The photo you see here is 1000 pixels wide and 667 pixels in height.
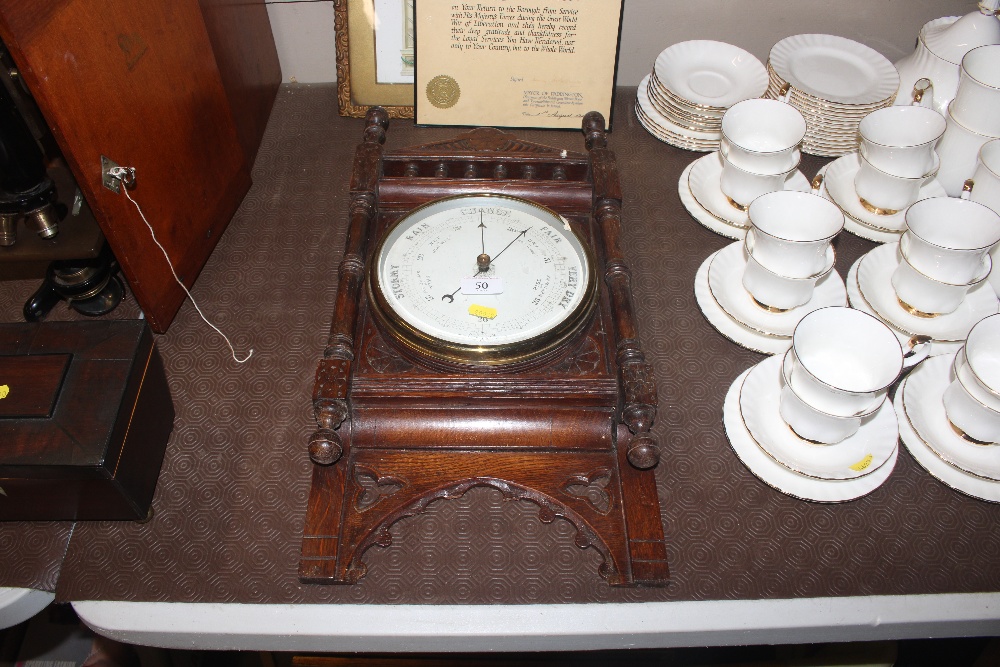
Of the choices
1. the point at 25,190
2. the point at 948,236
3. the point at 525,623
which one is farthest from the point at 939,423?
the point at 25,190

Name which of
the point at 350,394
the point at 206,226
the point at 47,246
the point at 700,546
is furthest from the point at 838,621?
the point at 47,246

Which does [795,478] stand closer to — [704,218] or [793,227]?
[793,227]

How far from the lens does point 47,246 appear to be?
1177mm

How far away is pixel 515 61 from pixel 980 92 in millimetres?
722

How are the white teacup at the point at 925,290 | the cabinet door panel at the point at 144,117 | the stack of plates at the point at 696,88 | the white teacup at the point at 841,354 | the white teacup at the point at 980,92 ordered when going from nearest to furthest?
the cabinet door panel at the point at 144,117 < the white teacup at the point at 841,354 < the white teacup at the point at 925,290 < the white teacup at the point at 980,92 < the stack of plates at the point at 696,88

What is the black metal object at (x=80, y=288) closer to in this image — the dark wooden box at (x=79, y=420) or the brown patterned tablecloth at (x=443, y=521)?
the brown patterned tablecloth at (x=443, y=521)

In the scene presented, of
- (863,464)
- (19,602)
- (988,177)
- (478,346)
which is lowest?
(19,602)

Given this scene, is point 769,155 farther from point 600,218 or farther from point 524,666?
point 524,666

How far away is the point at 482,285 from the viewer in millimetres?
1110

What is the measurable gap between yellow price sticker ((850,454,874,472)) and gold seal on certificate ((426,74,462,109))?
2.88 ft

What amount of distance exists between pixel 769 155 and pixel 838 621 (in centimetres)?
66

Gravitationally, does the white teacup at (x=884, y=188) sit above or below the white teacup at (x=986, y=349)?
above

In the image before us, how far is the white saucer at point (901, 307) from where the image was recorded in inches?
46.8

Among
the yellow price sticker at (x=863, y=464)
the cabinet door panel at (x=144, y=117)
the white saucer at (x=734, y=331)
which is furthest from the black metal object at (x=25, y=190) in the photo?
the yellow price sticker at (x=863, y=464)
